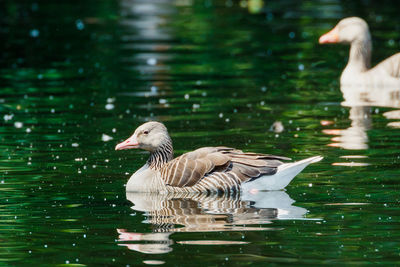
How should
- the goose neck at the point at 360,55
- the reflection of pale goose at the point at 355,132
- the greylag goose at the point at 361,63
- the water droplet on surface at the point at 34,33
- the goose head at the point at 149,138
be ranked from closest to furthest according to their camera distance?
the goose head at the point at 149,138
the reflection of pale goose at the point at 355,132
the greylag goose at the point at 361,63
the goose neck at the point at 360,55
the water droplet on surface at the point at 34,33

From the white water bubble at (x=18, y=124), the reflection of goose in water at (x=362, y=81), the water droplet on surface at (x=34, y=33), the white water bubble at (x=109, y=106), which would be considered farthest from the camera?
the water droplet on surface at (x=34, y=33)

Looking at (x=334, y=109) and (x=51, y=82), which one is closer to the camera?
(x=334, y=109)

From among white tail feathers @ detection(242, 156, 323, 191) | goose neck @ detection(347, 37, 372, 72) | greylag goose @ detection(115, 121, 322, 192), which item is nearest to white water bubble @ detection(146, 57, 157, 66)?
goose neck @ detection(347, 37, 372, 72)

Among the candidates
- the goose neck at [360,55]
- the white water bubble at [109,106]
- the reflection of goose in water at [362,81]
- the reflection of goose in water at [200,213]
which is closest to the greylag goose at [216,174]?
the reflection of goose in water at [200,213]

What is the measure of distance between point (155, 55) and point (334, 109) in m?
9.27

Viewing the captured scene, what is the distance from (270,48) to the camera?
28.6 meters

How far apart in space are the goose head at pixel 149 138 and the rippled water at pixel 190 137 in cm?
61

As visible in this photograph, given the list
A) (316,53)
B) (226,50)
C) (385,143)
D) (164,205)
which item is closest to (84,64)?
(226,50)

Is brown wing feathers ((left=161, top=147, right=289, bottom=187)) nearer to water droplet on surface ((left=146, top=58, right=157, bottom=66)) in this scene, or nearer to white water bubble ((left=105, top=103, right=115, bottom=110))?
white water bubble ((left=105, top=103, right=115, bottom=110))

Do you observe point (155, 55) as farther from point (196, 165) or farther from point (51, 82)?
point (196, 165)

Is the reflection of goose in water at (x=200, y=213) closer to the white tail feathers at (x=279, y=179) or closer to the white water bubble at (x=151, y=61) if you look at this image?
the white tail feathers at (x=279, y=179)

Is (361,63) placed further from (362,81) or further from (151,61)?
(151,61)

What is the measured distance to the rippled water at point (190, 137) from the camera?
10578 millimetres

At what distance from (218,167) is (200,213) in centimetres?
119
